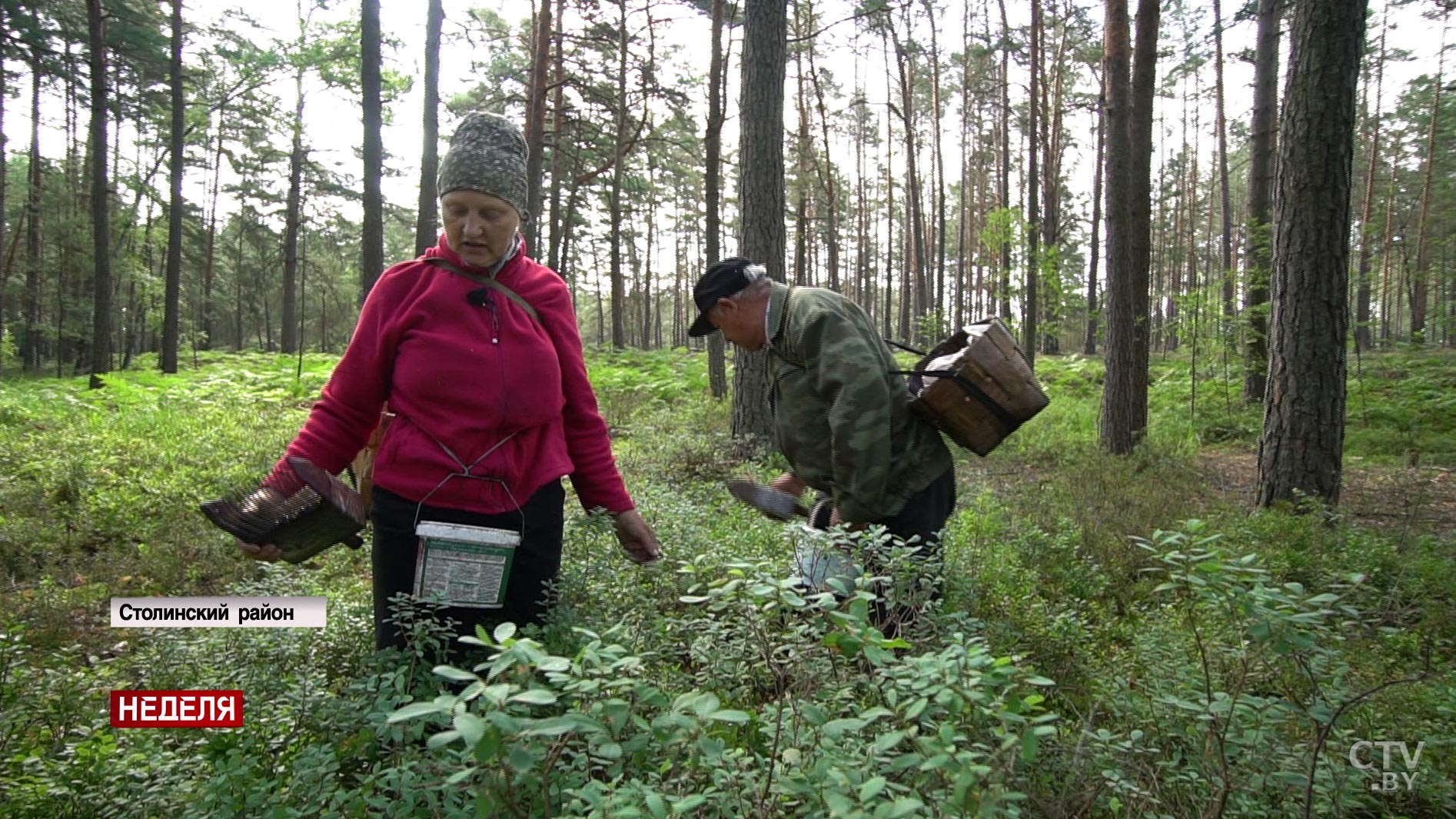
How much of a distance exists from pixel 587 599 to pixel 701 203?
35478mm

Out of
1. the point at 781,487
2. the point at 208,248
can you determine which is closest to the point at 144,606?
the point at 781,487

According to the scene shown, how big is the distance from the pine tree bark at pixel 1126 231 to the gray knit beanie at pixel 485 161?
867 cm

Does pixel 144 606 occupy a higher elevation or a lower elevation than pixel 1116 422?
lower

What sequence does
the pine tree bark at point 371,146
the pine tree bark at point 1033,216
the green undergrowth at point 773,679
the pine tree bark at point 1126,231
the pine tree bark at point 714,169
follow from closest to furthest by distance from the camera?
the green undergrowth at point 773,679
the pine tree bark at point 1126,231
the pine tree bark at point 371,146
the pine tree bark at point 714,169
the pine tree bark at point 1033,216

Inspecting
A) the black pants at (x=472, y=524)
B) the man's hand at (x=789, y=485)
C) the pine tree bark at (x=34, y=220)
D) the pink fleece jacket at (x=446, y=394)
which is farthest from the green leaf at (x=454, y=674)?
the pine tree bark at (x=34, y=220)

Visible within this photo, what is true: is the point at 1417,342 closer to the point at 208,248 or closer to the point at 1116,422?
the point at 1116,422

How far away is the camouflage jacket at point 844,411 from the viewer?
282 centimetres

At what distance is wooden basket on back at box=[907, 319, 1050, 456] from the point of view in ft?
9.66

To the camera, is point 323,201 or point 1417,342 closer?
point 1417,342

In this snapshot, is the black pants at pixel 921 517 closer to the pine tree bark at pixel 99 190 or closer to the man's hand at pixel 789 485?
the man's hand at pixel 789 485

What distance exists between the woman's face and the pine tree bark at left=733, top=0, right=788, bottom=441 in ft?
17.0

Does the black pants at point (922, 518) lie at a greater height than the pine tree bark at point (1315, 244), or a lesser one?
lesser

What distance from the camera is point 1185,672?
2.36 meters

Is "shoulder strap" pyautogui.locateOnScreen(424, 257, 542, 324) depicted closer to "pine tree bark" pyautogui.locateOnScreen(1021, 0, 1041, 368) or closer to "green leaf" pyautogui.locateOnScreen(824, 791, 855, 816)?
"green leaf" pyautogui.locateOnScreen(824, 791, 855, 816)
